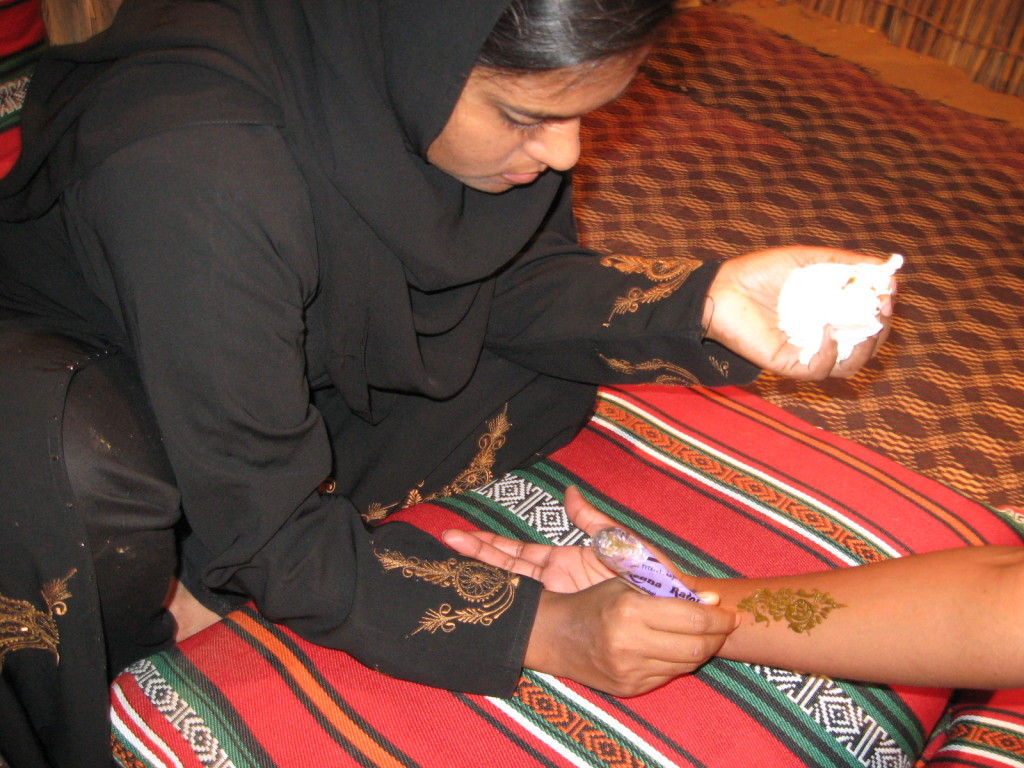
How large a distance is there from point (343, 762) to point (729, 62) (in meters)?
3.11

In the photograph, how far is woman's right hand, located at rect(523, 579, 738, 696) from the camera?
35.2 inches

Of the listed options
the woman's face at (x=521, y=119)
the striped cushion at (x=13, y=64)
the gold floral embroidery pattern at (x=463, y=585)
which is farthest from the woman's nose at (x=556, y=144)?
the striped cushion at (x=13, y=64)

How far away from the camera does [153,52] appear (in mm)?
831

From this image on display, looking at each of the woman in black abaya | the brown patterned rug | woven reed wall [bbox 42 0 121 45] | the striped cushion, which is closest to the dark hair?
the woman in black abaya

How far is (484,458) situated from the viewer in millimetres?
1287

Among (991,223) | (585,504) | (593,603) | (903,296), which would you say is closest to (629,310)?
(585,504)

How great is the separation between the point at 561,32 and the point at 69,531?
69cm

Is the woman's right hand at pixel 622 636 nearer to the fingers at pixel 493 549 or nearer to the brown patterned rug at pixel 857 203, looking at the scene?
the fingers at pixel 493 549

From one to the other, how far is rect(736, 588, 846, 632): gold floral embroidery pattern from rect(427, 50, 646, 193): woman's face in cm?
58

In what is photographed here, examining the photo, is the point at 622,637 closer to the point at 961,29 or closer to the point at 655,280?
the point at 655,280

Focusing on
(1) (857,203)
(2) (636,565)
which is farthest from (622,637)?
(1) (857,203)

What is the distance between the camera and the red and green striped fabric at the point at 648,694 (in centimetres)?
92

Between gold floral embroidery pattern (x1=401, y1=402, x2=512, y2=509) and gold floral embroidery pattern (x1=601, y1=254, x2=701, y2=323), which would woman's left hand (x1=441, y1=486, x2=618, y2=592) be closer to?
gold floral embroidery pattern (x1=401, y1=402, x2=512, y2=509)

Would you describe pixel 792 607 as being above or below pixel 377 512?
above
